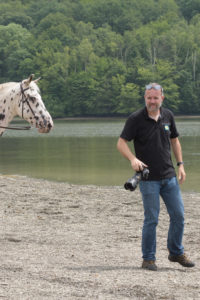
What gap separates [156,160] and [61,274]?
5.03 feet

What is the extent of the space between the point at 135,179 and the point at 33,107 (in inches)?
96.8

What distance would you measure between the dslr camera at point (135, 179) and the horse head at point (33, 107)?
2129mm

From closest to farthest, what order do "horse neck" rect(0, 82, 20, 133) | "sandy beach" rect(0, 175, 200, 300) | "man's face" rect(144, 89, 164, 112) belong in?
"sandy beach" rect(0, 175, 200, 300) < "man's face" rect(144, 89, 164, 112) < "horse neck" rect(0, 82, 20, 133)

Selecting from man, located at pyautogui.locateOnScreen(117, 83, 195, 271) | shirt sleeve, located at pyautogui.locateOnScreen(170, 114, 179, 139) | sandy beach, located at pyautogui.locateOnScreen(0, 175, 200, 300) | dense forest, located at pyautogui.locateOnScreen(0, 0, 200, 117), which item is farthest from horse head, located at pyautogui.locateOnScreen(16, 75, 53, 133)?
dense forest, located at pyautogui.locateOnScreen(0, 0, 200, 117)

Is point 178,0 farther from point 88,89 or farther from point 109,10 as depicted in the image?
point 88,89

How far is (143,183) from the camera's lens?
6414mm

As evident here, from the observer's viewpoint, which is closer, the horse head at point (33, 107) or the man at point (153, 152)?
the man at point (153, 152)

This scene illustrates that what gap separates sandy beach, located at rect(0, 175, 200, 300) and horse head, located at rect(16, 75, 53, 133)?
1.56 metres

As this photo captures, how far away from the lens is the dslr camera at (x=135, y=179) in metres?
5.97

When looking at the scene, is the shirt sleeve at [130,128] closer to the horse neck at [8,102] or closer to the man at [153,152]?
the man at [153,152]

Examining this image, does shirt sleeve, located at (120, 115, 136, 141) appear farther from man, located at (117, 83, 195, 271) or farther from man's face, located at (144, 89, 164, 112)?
man's face, located at (144, 89, 164, 112)

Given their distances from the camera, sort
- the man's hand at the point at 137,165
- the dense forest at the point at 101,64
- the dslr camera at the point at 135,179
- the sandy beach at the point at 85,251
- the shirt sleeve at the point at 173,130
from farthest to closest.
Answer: the dense forest at the point at 101,64
the shirt sleeve at the point at 173,130
the man's hand at the point at 137,165
the dslr camera at the point at 135,179
the sandy beach at the point at 85,251

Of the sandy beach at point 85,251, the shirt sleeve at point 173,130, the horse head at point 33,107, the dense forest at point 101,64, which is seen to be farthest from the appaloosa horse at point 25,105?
the dense forest at point 101,64

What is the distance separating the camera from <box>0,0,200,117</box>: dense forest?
348ft
